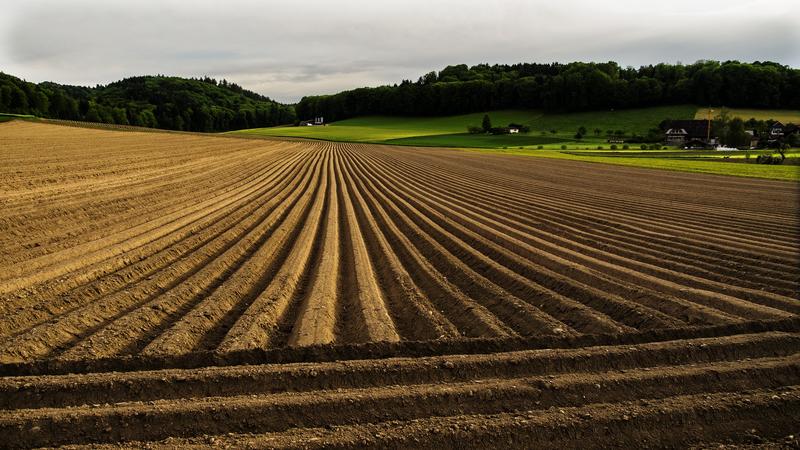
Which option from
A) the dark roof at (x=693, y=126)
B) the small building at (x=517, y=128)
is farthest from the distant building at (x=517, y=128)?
the dark roof at (x=693, y=126)

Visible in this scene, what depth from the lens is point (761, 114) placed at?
8512cm

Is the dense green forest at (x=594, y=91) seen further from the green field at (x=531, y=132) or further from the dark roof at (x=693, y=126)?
the dark roof at (x=693, y=126)

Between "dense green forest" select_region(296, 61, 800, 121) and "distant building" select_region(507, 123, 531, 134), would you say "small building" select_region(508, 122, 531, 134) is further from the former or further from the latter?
"dense green forest" select_region(296, 61, 800, 121)

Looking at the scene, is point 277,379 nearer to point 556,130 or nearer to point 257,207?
point 257,207

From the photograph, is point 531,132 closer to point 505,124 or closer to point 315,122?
point 505,124

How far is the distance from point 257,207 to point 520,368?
1220cm

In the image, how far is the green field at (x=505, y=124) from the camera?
77000 millimetres

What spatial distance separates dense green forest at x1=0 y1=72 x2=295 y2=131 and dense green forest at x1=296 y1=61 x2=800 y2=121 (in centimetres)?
2318

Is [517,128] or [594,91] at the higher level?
[594,91]

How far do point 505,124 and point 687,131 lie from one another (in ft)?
103

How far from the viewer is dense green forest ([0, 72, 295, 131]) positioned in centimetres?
8962

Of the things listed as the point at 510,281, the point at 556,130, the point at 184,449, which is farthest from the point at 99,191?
the point at 556,130

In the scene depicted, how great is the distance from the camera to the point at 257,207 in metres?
16.1

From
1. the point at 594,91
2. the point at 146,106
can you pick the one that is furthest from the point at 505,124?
the point at 146,106
